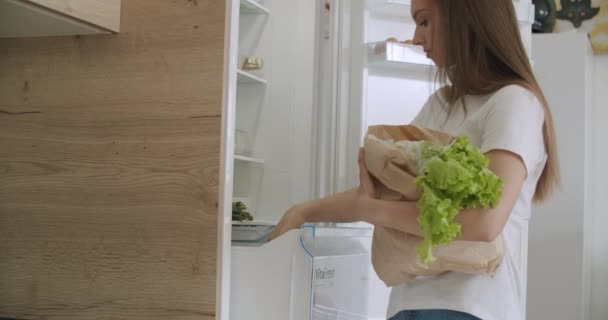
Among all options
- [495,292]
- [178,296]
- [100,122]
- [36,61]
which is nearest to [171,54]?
[100,122]

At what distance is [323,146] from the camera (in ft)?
5.74

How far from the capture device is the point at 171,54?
1.39m

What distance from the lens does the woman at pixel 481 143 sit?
114 centimetres

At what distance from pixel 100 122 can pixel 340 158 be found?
0.57 metres

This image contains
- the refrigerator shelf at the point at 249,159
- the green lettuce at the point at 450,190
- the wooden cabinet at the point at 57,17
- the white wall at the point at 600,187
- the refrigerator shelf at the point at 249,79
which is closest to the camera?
the green lettuce at the point at 450,190

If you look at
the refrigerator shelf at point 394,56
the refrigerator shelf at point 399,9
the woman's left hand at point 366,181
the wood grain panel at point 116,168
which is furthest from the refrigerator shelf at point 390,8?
the woman's left hand at point 366,181

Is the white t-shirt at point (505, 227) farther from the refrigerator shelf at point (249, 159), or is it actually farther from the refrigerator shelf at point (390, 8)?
the refrigerator shelf at point (249, 159)

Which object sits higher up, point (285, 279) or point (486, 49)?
point (486, 49)

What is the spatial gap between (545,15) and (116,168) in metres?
3.50

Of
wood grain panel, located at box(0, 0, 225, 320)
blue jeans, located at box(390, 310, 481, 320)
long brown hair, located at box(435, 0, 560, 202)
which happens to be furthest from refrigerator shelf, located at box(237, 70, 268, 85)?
blue jeans, located at box(390, 310, 481, 320)

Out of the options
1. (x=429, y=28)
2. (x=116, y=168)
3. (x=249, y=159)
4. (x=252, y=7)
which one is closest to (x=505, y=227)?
(x=429, y=28)

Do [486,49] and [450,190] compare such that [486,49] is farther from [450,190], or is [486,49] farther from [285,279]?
[285,279]

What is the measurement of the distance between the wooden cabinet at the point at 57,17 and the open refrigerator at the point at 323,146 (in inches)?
9.4

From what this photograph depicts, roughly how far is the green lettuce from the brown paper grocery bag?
90mm
